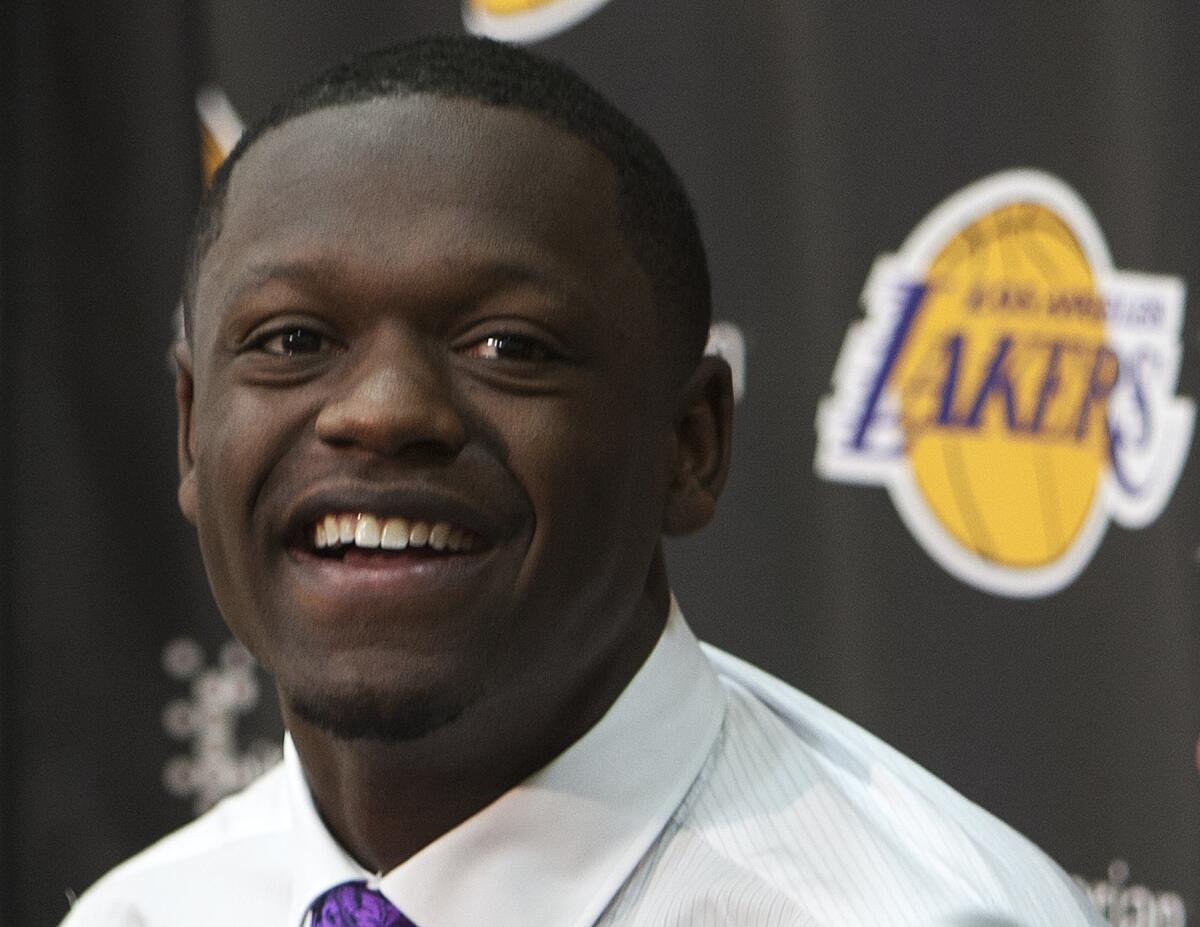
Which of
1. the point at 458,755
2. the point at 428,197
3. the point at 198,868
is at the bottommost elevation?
the point at 198,868

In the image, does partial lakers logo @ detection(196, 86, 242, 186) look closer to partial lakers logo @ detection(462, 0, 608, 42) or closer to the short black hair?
partial lakers logo @ detection(462, 0, 608, 42)

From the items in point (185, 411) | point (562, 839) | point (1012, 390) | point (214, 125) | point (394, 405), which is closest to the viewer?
point (394, 405)

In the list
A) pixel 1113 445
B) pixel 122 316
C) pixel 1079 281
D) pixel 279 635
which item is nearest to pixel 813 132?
pixel 1079 281

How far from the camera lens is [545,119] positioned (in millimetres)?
836

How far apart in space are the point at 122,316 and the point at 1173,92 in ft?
3.31

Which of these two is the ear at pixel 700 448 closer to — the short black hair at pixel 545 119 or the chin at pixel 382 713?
the short black hair at pixel 545 119

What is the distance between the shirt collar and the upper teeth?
0.15m

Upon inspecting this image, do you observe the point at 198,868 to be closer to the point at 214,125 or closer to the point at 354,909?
the point at 354,909

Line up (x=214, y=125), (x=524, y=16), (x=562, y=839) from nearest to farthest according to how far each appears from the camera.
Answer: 1. (x=562, y=839)
2. (x=524, y=16)
3. (x=214, y=125)

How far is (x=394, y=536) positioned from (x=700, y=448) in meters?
0.21

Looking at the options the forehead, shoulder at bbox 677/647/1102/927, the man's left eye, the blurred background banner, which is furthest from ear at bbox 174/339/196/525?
the blurred background banner

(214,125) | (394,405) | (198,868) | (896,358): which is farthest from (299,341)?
(214,125)

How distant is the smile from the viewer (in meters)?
0.78

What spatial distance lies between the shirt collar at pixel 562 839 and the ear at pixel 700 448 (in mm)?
101
